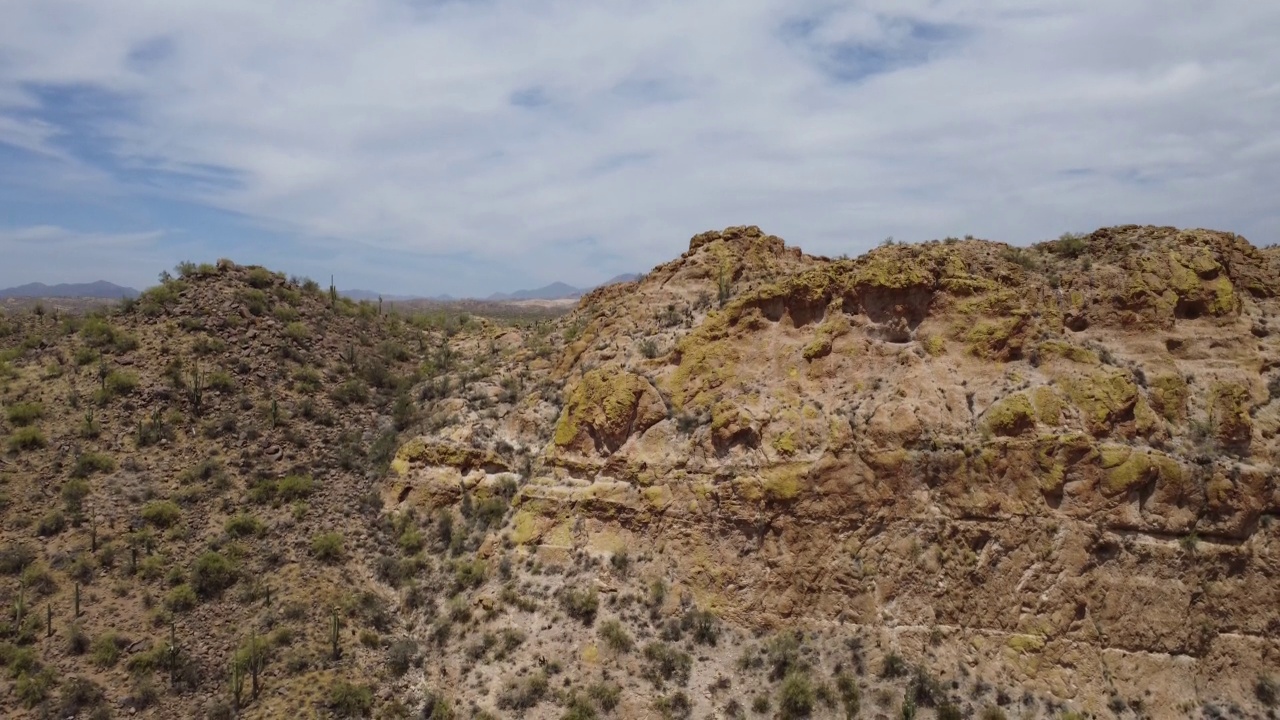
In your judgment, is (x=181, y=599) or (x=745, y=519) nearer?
(x=181, y=599)

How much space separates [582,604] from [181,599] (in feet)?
29.0

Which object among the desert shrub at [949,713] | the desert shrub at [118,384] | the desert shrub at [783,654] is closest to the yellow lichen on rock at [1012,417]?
the desert shrub at [949,713]

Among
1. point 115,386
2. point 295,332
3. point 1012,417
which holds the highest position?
point 295,332

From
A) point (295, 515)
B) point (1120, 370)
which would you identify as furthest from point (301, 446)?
point (1120, 370)

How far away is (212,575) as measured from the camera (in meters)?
16.6

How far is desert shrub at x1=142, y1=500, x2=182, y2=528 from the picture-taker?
17562 millimetres

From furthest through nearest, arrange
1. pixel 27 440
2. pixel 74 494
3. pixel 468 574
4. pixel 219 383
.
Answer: pixel 219 383, pixel 27 440, pixel 74 494, pixel 468 574

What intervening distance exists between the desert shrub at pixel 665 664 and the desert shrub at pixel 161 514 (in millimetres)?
12011

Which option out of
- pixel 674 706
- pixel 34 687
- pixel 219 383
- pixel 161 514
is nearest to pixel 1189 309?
pixel 674 706

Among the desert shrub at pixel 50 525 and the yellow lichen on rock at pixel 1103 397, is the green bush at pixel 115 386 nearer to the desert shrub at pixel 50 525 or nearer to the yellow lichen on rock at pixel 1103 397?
the desert shrub at pixel 50 525

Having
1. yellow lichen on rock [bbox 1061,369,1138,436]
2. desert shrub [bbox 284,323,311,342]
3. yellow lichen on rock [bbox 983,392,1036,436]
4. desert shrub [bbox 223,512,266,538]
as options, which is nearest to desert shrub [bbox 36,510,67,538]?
desert shrub [bbox 223,512,266,538]

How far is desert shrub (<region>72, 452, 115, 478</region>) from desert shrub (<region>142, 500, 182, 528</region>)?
177 centimetres

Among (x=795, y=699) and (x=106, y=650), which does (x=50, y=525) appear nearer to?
(x=106, y=650)

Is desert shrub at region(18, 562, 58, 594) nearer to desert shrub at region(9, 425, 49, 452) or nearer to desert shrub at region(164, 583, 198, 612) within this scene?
desert shrub at region(164, 583, 198, 612)
